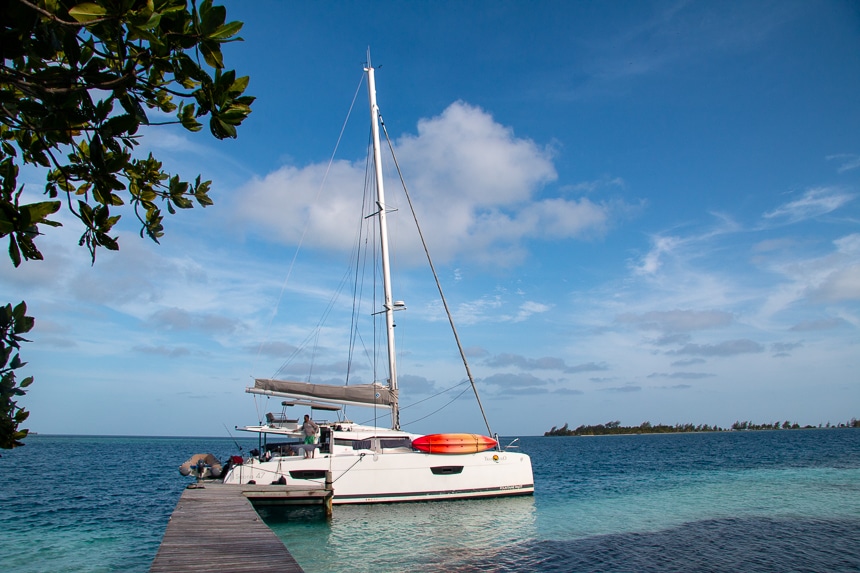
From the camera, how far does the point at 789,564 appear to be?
11.9 metres

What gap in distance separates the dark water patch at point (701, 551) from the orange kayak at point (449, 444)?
5.09 meters

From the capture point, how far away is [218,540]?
345 inches

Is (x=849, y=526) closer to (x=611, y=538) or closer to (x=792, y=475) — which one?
(x=611, y=538)

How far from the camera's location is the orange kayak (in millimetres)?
18531

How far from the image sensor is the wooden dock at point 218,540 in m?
7.09

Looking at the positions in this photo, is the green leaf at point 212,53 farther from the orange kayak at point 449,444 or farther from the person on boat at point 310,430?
the orange kayak at point 449,444

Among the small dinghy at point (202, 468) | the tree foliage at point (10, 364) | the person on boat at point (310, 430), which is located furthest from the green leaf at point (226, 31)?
the small dinghy at point (202, 468)

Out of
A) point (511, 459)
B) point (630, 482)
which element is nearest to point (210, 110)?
point (511, 459)

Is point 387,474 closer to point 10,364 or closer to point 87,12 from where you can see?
point 10,364

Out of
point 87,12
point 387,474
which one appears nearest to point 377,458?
point 387,474

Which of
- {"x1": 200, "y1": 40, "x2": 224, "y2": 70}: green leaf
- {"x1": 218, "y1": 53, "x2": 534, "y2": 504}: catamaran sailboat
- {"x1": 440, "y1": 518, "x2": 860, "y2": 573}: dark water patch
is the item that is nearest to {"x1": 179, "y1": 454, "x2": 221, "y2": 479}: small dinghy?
{"x1": 218, "y1": 53, "x2": 534, "y2": 504}: catamaran sailboat

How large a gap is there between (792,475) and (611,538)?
70.0ft

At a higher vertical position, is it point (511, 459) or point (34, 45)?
point (34, 45)

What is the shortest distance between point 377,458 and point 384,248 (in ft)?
25.2
